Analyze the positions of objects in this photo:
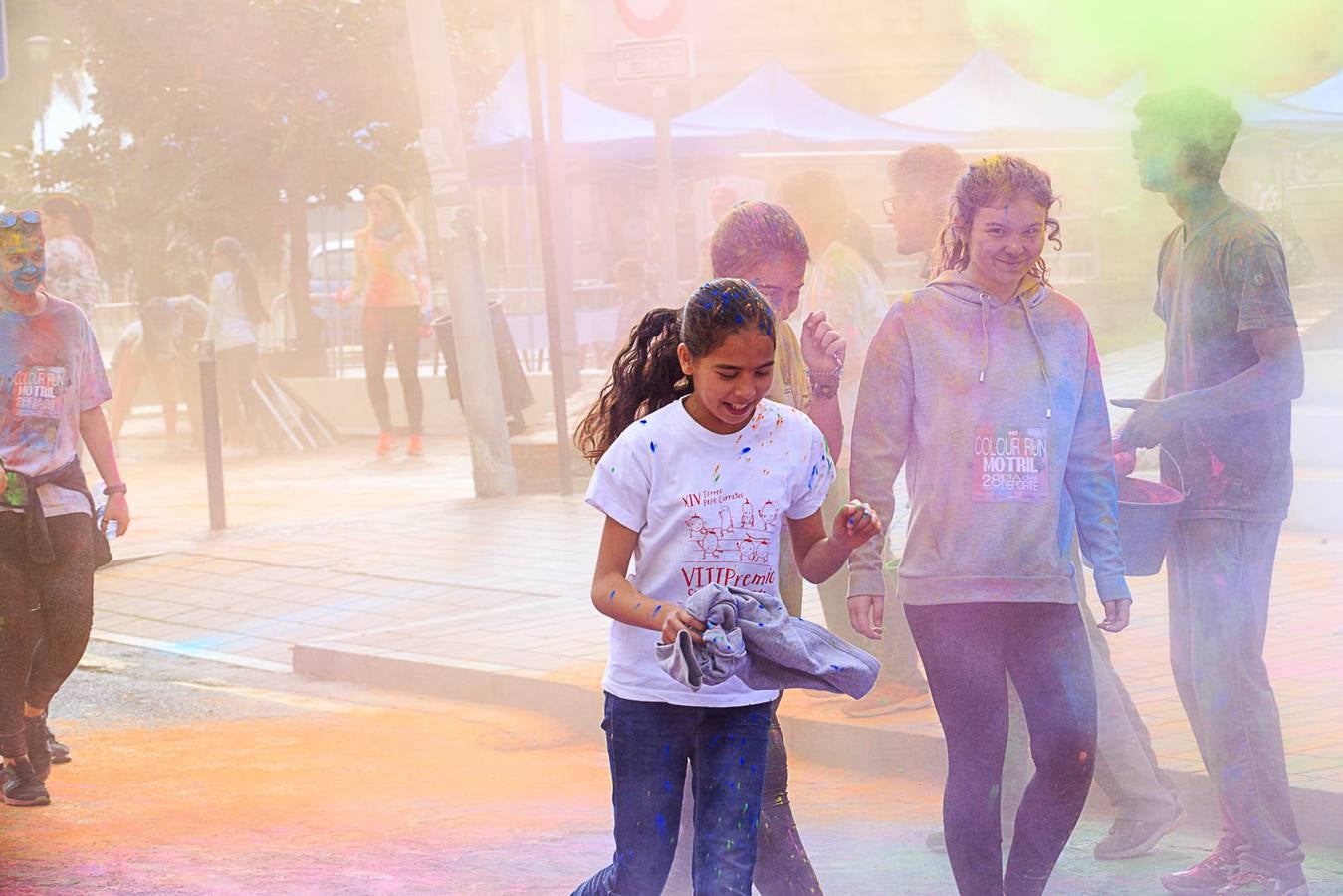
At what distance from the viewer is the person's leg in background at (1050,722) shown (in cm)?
376

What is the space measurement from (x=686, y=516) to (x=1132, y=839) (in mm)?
2041

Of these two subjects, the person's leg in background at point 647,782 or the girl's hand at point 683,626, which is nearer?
the girl's hand at point 683,626

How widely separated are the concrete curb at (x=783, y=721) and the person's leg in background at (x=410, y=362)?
749cm

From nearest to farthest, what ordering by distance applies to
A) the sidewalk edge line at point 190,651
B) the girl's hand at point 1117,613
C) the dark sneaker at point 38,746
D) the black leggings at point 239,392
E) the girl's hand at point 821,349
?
the girl's hand at point 1117,613 < the girl's hand at point 821,349 < the dark sneaker at point 38,746 < the sidewalk edge line at point 190,651 < the black leggings at point 239,392

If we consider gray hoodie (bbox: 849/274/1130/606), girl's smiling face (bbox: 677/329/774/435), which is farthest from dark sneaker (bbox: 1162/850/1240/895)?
girl's smiling face (bbox: 677/329/774/435)

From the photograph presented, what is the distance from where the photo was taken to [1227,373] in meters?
4.38

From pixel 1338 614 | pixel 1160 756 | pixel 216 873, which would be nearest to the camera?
pixel 216 873

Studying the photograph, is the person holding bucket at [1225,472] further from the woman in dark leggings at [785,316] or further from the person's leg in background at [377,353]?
the person's leg in background at [377,353]

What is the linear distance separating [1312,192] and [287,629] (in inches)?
606

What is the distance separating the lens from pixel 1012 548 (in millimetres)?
3760

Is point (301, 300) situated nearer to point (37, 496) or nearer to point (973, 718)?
point (37, 496)

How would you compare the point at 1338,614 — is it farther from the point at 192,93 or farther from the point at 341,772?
the point at 192,93

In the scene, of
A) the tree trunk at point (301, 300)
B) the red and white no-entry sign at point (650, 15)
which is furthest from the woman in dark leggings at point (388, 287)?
the tree trunk at point (301, 300)

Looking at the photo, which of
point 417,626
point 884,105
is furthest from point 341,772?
point 884,105
